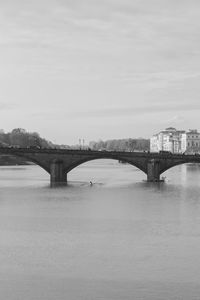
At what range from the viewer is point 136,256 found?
85.4 feet

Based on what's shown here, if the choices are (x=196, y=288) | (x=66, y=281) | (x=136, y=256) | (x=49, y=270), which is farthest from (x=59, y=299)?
(x=136, y=256)

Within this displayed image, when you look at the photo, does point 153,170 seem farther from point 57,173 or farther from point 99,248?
point 99,248

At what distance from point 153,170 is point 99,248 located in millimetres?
40025

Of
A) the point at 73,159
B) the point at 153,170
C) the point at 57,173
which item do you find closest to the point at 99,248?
the point at 57,173

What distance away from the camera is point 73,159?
66000mm

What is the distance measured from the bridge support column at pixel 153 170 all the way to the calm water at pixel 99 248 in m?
19.4

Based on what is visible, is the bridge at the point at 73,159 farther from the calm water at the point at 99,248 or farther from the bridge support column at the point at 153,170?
the calm water at the point at 99,248

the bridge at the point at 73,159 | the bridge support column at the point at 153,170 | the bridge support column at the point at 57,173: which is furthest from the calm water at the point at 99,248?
the bridge support column at the point at 153,170

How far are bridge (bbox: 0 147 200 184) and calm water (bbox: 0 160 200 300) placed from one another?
1799cm

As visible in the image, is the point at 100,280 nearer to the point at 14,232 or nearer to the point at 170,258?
the point at 170,258

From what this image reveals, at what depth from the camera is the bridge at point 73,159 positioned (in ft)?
213

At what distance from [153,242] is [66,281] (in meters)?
7.61

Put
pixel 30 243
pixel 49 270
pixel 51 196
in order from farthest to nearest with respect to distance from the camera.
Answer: pixel 51 196 < pixel 30 243 < pixel 49 270

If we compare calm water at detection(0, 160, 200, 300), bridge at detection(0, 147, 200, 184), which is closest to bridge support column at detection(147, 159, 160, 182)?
bridge at detection(0, 147, 200, 184)
